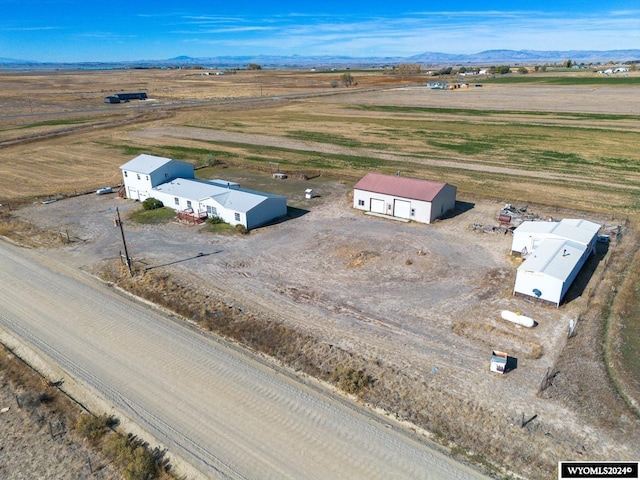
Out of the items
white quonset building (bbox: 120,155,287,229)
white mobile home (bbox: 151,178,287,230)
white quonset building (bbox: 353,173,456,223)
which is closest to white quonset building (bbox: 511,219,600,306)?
white quonset building (bbox: 353,173,456,223)

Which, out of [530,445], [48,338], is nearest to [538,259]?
[530,445]

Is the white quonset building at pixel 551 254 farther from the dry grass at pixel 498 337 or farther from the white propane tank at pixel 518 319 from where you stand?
the dry grass at pixel 498 337

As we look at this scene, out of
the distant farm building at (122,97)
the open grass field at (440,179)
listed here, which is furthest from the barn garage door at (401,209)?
the distant farm building at (122,97)

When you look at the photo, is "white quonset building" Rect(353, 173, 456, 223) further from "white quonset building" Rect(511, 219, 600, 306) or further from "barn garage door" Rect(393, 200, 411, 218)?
"white quonset building" Rect(511, 219, 600, 306)

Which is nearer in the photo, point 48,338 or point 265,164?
point 48,338

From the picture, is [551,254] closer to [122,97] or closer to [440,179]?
[440,179]

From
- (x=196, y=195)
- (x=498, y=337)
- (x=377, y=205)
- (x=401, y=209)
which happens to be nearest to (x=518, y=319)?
(x=498, y=337)

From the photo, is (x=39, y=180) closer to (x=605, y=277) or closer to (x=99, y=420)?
(x=99, y=420)
